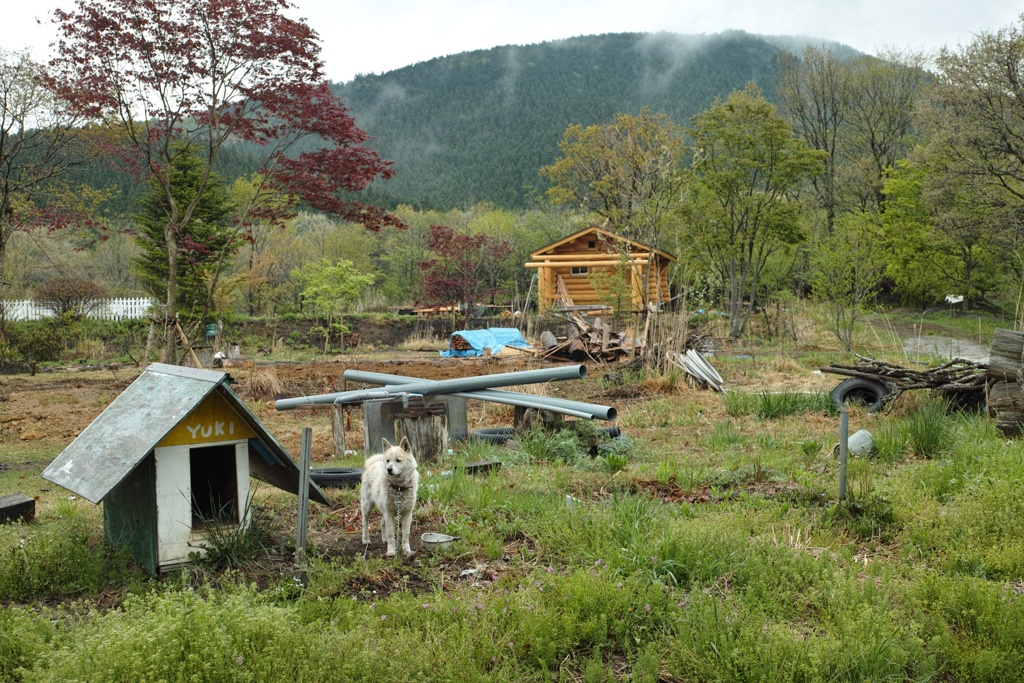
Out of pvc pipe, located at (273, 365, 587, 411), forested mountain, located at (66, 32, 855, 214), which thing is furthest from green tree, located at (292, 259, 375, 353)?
forested mountain, located at (66, 32, 855, 214)

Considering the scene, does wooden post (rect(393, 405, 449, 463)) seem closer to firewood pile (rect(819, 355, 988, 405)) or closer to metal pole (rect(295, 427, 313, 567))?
metal pole (rect(295, 427, 313, 567))

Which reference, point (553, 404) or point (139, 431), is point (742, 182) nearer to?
point (553, 404)

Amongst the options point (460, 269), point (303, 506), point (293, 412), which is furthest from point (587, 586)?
point (460, 269)

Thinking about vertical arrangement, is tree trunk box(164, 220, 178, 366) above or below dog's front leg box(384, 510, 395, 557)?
above

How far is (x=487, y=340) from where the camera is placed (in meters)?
24.6

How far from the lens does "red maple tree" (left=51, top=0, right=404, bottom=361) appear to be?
37.1 feet

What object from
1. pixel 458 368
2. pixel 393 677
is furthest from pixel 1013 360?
pixel 458 368

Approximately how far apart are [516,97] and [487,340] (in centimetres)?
10824

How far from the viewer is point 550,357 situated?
20156 millimetres

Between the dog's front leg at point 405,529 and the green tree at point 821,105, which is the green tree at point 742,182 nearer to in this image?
the green tree at point 821,105

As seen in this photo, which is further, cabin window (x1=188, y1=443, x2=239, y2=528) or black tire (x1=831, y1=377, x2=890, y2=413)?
black tire (x1=831, y1=377, x2=890, y2=413)

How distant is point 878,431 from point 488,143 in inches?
3910

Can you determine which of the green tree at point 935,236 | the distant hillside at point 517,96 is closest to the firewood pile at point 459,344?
the green tree at point 935,236

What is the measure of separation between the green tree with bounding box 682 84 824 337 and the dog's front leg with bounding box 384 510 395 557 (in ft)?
73.2
